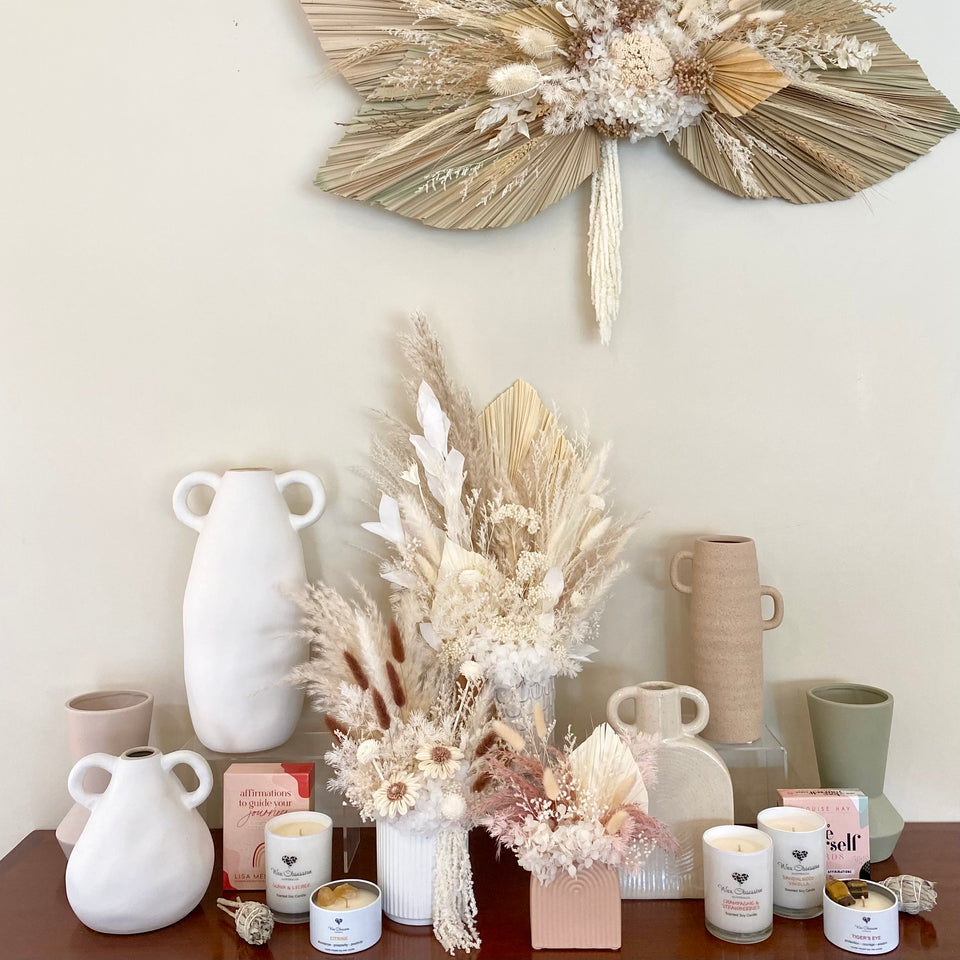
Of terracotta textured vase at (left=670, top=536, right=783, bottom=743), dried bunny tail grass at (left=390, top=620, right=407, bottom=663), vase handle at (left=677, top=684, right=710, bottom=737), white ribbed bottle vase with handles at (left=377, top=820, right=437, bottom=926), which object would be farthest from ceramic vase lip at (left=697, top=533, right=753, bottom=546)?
white ribbed bottle vase with handles at (left=377, top=820, right=437, bottom=926)

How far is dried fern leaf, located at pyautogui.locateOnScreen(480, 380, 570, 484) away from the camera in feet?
4.19

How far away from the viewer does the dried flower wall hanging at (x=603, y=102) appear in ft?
3.92

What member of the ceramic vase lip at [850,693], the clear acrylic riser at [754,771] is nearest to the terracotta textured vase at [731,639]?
the clear acrylic riser at [754,771]

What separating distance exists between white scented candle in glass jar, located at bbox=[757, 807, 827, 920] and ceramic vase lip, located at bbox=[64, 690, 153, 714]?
0.85m

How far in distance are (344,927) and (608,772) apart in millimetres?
335

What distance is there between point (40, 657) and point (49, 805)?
0.22 meters

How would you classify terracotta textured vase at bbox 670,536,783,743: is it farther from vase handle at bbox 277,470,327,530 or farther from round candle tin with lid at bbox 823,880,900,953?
vase handle at bbox 277,470,327,530

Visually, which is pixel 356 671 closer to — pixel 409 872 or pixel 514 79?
pixel 409 872

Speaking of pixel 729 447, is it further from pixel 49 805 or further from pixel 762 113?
pixel 49 805

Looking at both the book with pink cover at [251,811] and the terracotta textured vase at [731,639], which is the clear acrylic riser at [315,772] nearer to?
the book with pink cover at [251,811]

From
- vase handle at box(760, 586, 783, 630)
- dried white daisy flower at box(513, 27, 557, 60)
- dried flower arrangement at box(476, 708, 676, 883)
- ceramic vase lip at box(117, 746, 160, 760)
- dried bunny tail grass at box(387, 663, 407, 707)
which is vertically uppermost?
dried white daisy flower at box(513, 27, 557, 60)

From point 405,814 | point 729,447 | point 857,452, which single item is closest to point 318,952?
point 405,814

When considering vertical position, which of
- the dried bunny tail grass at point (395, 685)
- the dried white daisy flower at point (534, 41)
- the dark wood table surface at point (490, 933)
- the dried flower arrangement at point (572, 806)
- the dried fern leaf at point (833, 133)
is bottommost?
the dark wood table surface at point (490, 933)

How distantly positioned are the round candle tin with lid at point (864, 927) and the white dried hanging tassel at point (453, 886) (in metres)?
0.40
